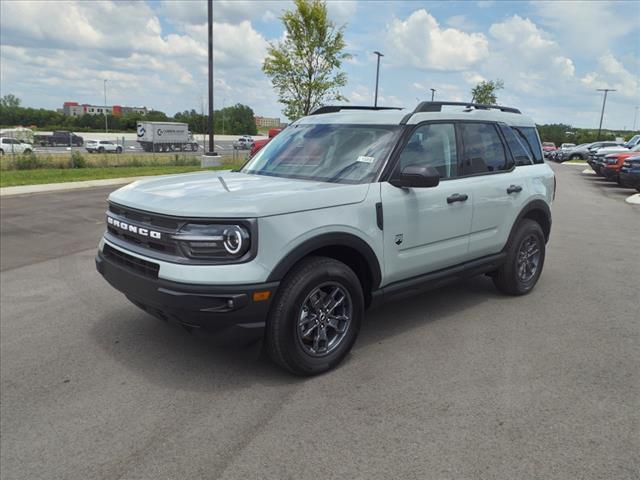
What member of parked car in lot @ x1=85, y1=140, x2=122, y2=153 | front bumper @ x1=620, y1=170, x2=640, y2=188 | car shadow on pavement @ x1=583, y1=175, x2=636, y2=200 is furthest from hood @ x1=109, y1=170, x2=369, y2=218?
parked car in lot @ x1=85, y1=140, x2=122, y2=153

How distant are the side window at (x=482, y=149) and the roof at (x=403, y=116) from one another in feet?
0.33

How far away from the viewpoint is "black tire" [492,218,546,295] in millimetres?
5230

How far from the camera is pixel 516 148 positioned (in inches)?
211

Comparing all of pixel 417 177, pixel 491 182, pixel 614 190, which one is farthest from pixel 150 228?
pixel 614 190

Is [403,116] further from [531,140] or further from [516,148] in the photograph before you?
[531,140]

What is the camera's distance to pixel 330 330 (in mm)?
3740

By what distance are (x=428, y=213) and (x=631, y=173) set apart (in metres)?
15.0

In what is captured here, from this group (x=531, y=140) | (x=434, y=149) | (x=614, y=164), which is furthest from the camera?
(x=614, y=164)

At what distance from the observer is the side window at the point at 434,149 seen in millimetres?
4184

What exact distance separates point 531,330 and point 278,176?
256cm

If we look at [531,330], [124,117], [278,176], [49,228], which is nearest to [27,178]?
[49,228]

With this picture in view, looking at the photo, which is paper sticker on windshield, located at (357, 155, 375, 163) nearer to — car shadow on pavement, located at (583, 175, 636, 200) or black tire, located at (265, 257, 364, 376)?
black tire, located at (265, 257, 364, 376)

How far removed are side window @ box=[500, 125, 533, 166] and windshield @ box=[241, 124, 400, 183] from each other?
5.46ft

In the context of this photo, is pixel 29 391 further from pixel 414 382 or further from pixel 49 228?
pixel 49 228
